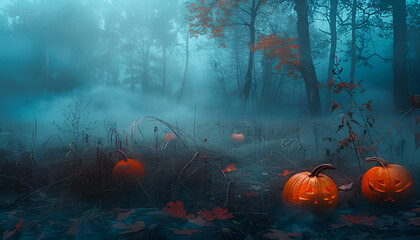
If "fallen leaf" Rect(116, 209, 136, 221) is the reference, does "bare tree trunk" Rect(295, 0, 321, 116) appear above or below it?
above

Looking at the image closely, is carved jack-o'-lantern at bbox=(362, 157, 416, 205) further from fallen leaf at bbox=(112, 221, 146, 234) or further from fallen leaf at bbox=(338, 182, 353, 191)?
fallen leaf at bbox=(112, 221, 146, 234)

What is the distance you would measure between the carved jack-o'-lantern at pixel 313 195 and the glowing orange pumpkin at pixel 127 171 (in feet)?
4.90

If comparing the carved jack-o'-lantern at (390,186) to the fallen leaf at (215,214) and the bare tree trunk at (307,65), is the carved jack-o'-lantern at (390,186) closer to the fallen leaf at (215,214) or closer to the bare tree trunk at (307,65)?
the fallen leaf at (215,214)

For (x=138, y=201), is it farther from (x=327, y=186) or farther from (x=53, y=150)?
(x=53, y=150)

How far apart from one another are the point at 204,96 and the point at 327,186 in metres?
20.0

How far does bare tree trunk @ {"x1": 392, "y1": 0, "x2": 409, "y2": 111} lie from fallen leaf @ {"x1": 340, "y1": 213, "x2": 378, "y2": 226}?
4.87m

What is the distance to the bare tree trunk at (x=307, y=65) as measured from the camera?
6.61m

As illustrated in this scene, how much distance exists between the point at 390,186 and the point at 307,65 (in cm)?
520

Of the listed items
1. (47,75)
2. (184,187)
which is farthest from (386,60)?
(47,75)

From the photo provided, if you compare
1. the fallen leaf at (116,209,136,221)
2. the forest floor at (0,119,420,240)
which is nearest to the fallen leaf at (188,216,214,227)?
the forest floor at (0,119,420,240)

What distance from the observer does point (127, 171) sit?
2.36 m

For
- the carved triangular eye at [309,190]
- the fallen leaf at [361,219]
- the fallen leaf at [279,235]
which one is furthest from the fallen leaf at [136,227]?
the fallen leaf at [361,219]

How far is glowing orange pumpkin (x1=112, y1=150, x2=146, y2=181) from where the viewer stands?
92.5 inches

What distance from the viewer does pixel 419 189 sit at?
234 centimetres
